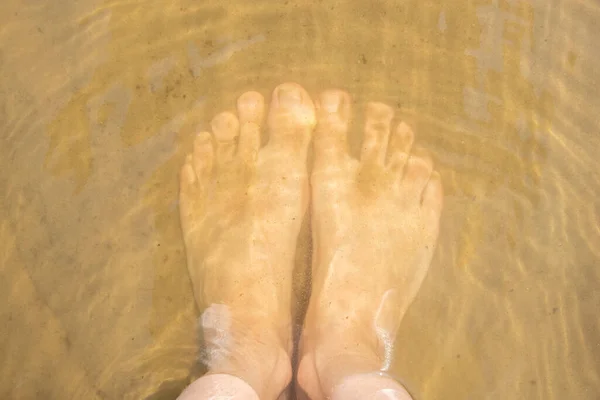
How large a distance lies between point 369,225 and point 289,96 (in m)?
0.48

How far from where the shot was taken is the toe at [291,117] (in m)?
1.71

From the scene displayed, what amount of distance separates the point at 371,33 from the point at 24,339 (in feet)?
4.59

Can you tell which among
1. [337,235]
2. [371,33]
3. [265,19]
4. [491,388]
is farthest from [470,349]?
[265,19]

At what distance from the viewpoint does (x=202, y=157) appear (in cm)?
175

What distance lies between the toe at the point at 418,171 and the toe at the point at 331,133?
22cm

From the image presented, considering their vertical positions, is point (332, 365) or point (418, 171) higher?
point (418, 171)

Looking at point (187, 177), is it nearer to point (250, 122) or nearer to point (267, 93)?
point (250, 122)

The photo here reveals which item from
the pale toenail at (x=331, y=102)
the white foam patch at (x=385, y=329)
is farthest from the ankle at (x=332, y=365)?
the pale toenail at (x=331, y=102)

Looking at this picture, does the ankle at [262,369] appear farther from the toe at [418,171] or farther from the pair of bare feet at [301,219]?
the toe at [418,171]

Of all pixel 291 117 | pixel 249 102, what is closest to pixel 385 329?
pixel 291 117

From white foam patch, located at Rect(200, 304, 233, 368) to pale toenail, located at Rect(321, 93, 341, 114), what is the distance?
690 millimetres

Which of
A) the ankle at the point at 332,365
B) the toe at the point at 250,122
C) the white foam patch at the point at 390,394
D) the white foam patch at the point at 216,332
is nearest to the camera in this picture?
the white foam patch at the point at 390,394

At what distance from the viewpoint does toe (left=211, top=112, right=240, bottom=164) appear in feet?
5.72

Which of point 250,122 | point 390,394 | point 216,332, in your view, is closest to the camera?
point 390,394
